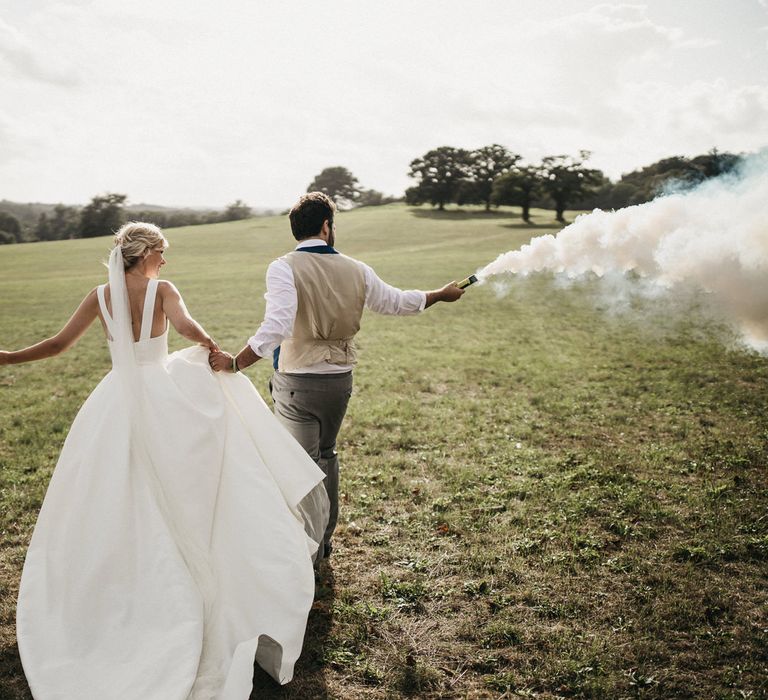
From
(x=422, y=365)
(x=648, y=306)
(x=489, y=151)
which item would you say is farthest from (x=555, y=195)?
(x=422, y=365)

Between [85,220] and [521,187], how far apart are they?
5652 centimetres

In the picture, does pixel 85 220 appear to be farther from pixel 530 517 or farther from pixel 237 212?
pixel 530 517

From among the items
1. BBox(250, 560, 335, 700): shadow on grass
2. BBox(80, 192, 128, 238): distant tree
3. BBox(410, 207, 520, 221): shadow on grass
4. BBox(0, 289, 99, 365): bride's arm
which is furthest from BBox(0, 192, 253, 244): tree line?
BBox(250, 560, 335, 700): shadow on grass

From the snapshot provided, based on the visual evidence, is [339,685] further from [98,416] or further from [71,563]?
[98,416]

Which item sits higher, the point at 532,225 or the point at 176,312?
the point at 532,225

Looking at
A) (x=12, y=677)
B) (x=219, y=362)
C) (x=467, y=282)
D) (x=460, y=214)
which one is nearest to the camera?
(x=12, y=677)

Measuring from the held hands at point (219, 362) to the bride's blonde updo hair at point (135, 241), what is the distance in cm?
100

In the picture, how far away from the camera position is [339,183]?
140 meters

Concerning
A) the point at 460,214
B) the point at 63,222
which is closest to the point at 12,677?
the point at 63,222

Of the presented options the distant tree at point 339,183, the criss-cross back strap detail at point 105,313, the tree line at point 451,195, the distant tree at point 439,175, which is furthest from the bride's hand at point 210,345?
the distant tree at point 339,183

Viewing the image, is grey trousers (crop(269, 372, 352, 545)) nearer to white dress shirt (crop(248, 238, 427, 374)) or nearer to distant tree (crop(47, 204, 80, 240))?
white dress shirt (crop(248, 238, 427, 374))

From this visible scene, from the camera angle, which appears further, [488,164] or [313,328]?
[488,164]

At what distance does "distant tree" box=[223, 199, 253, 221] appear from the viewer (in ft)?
294

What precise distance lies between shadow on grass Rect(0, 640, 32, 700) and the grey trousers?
2.57 metres
